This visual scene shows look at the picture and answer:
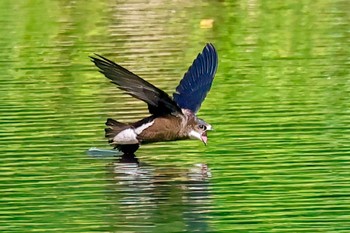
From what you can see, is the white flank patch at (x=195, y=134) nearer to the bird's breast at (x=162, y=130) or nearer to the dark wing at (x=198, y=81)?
the bird's breast at (x=162, y=130)

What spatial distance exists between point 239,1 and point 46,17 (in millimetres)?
3856

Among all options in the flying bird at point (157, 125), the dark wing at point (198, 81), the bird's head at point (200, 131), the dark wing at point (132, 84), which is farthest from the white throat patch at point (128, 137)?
the dark wing at point (198, 81)

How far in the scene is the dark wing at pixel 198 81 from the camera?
1388cm

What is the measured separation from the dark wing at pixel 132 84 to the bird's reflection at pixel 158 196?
581mm

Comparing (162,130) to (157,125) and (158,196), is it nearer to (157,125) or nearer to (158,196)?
(157,125)

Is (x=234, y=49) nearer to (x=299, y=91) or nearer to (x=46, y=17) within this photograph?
(x=299, y=91)

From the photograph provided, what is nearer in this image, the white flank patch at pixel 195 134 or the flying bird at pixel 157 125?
the flying bird at pixel 157 125

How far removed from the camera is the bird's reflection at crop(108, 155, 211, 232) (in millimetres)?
10422

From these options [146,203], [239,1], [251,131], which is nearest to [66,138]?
[251,131]

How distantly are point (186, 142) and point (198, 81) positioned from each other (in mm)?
592

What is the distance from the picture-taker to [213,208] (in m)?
10.9

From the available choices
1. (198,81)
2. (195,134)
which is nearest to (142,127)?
(195,134)

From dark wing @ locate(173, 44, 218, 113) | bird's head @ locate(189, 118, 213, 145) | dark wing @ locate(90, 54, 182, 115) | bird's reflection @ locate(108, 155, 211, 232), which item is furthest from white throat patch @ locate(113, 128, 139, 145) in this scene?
dark wing @ locate(173, 44, 218, 113)

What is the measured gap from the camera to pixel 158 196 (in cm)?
1152
